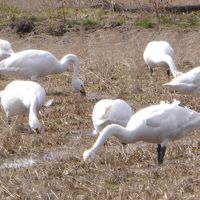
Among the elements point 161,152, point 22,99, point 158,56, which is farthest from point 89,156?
point 158,56

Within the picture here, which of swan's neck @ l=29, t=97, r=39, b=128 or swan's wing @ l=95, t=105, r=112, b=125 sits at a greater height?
swan's wing @ l=95, t=105, r=112, b=125

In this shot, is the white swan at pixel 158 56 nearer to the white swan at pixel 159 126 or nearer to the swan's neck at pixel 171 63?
the swan's neck at pixel 171 63

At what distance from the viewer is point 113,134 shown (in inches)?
324

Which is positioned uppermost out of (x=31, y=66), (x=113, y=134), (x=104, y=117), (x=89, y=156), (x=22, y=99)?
(x=113, y=134)

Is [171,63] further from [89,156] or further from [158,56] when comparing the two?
[89,156]

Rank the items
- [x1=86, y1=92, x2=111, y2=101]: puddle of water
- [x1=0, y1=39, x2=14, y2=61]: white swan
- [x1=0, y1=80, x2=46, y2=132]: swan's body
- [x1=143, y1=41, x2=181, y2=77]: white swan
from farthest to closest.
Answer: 1. [x1=0, y1=39, x2=14, y2=61]: white swan
2. [x1=143, y1=41, x2=181, y2=77]: white swan
3. [x1=86, y1=92, x2=111, y2=101]: puddle of water
4. [x1=0, y1=80, x2=46, y2=132]: swan's body

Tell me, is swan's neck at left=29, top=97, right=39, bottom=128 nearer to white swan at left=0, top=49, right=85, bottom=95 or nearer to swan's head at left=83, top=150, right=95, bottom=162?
swan's head at left=83, top=150, right=95, bottom=162

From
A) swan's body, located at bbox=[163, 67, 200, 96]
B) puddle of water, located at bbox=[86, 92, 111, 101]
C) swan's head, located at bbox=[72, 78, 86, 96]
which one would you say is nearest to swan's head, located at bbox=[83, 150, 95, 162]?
swan's body, located at bbox=[163, 67, 200, 96]

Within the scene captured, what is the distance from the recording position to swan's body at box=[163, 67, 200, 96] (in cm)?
1105

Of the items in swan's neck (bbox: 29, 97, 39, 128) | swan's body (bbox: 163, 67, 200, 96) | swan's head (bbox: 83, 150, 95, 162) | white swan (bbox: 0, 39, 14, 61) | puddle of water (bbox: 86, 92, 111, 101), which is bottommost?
puddle of water (bbox: 86, 92, 111, 101)

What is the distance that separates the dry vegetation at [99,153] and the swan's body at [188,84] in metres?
0.40

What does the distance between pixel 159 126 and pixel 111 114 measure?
43.5 inches

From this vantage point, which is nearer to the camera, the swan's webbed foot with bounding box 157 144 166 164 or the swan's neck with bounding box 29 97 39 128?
the swan's webbed foot with bounding box 157 144 166 164

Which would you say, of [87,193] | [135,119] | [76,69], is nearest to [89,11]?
[76,69]
